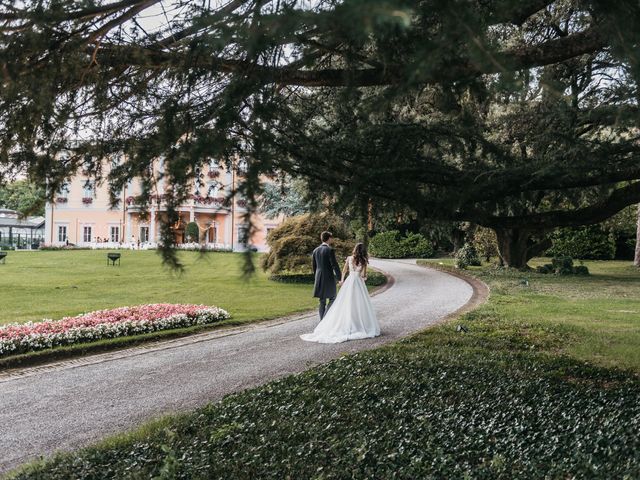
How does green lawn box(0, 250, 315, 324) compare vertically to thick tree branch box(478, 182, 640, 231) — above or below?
below

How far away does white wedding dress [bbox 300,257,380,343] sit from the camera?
32.5 feet

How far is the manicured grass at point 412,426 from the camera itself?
3980 millimetres

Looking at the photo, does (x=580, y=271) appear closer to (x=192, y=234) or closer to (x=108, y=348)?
(x=108, y=348)

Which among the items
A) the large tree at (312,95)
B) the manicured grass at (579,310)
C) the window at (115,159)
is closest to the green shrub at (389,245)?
the manicured grass at (579,310)

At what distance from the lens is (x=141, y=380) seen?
23.7 ft

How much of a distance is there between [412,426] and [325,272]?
593 cm

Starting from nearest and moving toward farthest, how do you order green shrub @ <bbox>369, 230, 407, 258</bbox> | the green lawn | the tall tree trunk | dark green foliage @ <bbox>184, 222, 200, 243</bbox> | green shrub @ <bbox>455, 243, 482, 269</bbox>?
dark green foliage @ <bbox>184, 222, 200, 243</bbox>, the green lawn, the tall tree trunk, green shrub @ <bbox>455, 243, 482, 269</bbox>, green shrub @ <bbox>369, 230, 407, 258</bbox>

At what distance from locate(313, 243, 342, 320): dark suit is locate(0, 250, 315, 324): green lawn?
2088 millimetres

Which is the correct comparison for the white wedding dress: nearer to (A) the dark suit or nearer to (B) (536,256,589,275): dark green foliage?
(A) the dark suit

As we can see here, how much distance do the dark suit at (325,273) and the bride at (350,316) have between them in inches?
15.2

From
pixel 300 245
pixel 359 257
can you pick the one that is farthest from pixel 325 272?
pixel 300 245

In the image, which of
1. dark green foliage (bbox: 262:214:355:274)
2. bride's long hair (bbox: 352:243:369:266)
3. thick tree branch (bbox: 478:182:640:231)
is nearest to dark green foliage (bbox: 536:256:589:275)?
dark green foliage (bbox: 262:214:355:274)

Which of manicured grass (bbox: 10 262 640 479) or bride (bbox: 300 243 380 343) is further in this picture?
bride (bbox: 300 243 380 343)

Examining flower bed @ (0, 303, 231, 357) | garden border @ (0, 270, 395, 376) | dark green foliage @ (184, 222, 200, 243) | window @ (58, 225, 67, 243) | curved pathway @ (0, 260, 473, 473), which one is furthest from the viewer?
window @ (58, 225, 67, 243)
